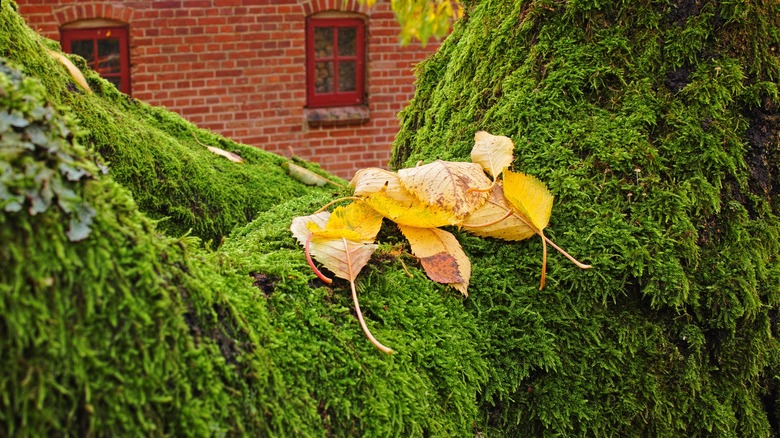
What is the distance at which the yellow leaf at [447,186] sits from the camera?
1.65 m

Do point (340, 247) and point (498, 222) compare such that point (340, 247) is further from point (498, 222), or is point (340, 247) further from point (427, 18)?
point (427, 18)

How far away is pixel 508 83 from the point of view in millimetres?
1981

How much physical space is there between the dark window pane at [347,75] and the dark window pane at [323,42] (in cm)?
21

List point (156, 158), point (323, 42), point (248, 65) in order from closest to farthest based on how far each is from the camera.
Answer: point (156, 158), point (248, 65), point (323, 42)

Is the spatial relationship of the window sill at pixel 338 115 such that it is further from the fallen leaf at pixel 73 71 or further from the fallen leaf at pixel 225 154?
the fallen leaf at pixel 73 71

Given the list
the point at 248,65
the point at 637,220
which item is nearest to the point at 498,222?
the point at 637,220

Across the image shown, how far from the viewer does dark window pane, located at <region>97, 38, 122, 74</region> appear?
7.82m

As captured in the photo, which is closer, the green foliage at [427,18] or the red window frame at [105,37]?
the green foliage at [427,18]

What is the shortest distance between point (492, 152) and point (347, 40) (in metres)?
7.21

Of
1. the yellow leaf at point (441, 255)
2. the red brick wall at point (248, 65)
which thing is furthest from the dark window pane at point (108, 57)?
the yellow leaf at point (441, 255)

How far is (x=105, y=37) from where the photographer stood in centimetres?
779

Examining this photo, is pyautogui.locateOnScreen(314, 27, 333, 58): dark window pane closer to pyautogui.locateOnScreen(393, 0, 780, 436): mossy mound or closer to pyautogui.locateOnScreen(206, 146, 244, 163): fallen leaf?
pyautogui.locateOnScreen(206, 146, 244, 163): fallen leaf

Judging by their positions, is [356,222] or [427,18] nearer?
[356,222]

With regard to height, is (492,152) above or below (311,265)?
above
